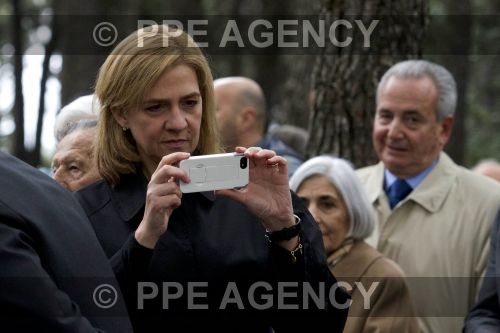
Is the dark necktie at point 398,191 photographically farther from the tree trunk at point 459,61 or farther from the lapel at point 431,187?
the tree trunk at point 459,61

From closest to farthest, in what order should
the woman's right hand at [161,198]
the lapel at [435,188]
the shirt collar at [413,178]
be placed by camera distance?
1. the woman's right hand at [161,198]
2. the lapel at [435,188]
3. the shirt collar at [413,178]

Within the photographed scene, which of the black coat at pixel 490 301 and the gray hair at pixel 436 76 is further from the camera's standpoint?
the gray hair at pixel 436 76

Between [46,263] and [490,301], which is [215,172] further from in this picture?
[490,301]

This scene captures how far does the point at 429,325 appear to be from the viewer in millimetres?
4984

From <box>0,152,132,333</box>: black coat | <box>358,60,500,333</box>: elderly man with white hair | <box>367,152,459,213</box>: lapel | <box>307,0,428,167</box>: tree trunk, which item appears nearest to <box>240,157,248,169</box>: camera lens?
<box>0,152,132,333</box>: black coat

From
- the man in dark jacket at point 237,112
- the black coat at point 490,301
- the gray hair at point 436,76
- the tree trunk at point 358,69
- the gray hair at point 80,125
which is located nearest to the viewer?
the black coat at point 490,301

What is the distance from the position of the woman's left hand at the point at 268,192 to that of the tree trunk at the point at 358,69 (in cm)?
334

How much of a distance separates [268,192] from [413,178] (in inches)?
92.8

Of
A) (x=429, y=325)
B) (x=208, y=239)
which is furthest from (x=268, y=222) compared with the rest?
(x=429, y=325)

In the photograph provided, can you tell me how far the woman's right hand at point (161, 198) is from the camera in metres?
3.09

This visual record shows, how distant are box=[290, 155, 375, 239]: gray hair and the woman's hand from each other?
1670 millimetres

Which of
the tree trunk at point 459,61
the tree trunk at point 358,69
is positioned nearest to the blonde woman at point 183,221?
the tree trunk at point 358,69

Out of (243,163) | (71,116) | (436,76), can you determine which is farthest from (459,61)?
(243,163)
